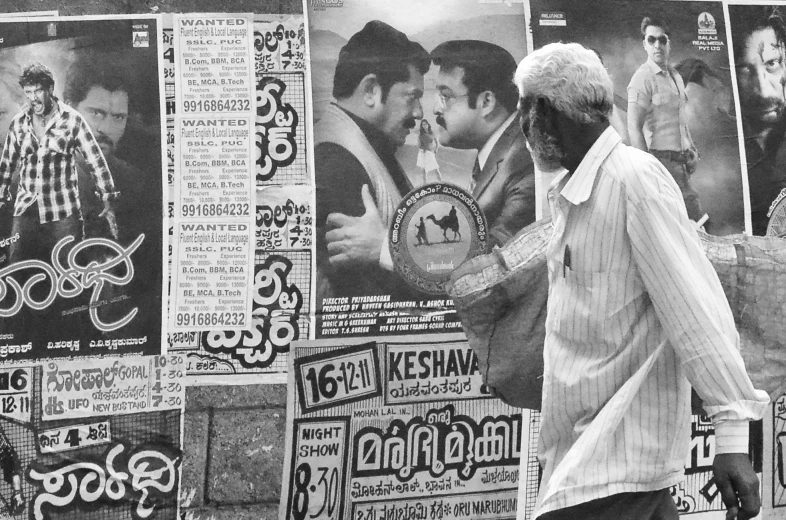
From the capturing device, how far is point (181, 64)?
4.25 meters

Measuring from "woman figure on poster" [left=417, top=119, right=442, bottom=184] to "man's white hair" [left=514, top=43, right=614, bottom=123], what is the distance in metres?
1.92

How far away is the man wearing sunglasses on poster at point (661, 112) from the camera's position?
4.84 metres

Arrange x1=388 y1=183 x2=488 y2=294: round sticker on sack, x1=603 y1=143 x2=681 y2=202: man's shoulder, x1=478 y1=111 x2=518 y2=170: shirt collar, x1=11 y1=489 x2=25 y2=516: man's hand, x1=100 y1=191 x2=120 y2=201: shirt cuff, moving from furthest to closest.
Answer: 1. x1=478 y1=111 x2=518 y2=170: shirt collar
2. x1=388 y1=183 x2=488 y2=294: round sticker on sack
3. x1=100 y1=191 x2=120 y2=201: shirt cuff
4. x1=11 y1=489 x2=25 y2=516: man's hand
5. x1=603 y1=143 x2=681 y2=202: man's shoulder

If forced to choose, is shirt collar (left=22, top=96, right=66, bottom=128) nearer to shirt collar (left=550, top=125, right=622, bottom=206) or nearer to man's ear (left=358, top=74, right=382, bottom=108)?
man's ear (left=358, top=74, right=382, bottom=108)

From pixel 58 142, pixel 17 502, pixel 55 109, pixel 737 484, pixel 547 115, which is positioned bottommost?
pixel 17 502

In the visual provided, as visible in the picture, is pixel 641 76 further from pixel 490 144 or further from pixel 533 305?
pixel 533 305

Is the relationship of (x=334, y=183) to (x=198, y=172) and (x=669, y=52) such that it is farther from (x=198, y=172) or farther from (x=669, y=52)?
(x=669, y=52)

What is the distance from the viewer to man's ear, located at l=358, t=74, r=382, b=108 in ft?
14.6

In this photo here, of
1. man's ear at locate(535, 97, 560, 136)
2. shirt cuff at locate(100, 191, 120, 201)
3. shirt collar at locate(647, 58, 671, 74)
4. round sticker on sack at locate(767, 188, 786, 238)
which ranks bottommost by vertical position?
round sticker on sack at locate(767, 188, 786, 238)

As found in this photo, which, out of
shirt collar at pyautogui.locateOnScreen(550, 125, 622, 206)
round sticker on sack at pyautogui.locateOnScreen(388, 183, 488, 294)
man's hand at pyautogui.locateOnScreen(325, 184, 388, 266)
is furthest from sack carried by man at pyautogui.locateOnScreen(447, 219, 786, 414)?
shirt collar at pyautogui.locateOnScreen(550, 125, 622, 206)

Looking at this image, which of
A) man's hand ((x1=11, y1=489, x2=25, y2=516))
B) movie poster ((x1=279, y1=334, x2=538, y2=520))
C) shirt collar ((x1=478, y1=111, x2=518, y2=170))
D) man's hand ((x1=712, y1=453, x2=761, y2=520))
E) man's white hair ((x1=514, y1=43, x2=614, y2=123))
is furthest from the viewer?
shirt collar ((x1=478, y1=111, x2=518, y2=170))

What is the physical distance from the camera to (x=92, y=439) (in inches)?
163

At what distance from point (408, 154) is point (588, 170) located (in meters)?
2.00

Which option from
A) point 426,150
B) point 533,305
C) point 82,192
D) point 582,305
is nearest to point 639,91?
point 426,150
